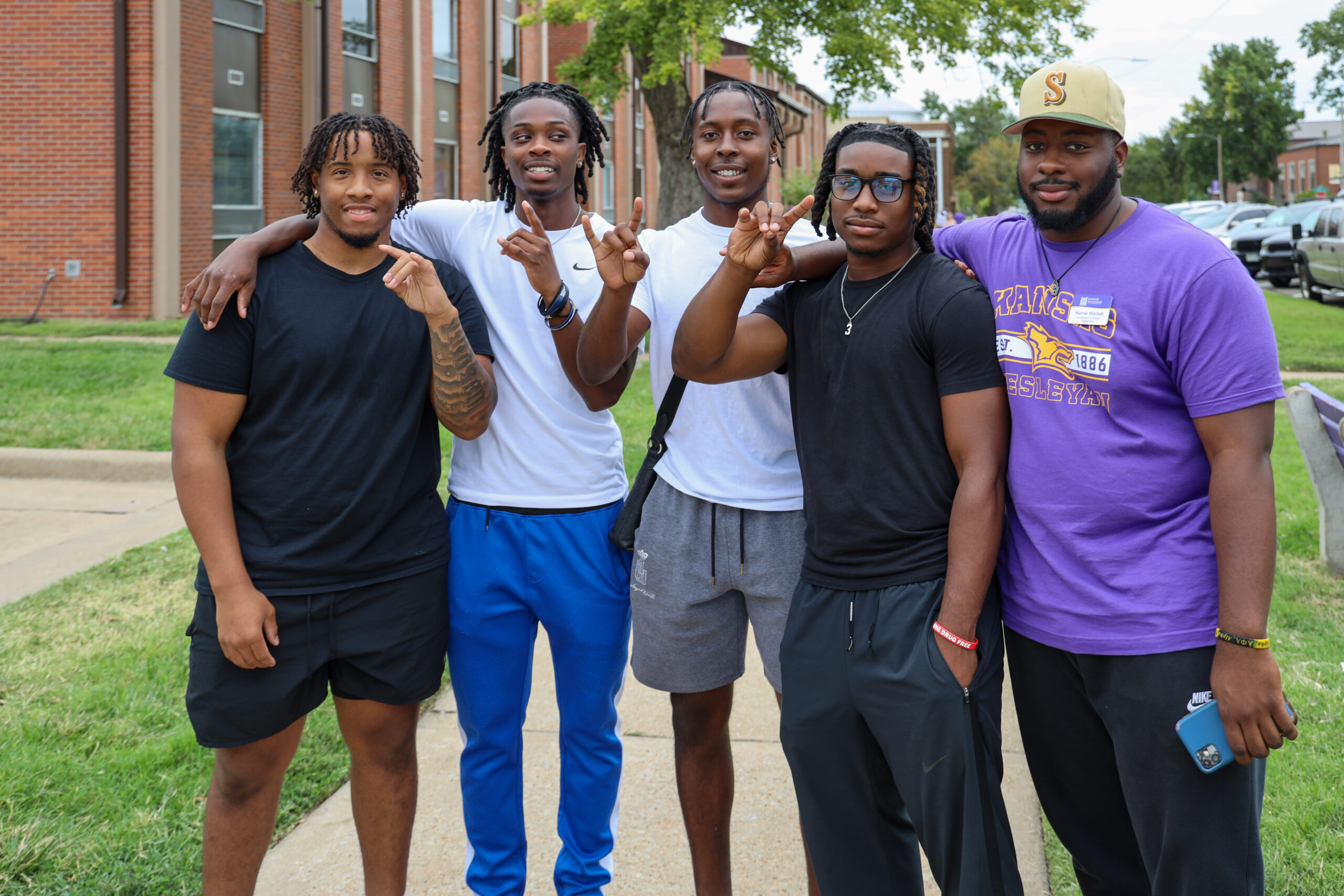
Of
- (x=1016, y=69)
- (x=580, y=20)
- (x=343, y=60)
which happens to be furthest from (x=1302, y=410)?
(x=343, y=60)

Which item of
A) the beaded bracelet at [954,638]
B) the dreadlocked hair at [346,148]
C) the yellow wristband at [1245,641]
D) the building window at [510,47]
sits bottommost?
the beaded bracelet at [954,638]

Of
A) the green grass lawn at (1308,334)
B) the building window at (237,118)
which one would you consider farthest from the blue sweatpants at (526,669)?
the building window at (237,118)

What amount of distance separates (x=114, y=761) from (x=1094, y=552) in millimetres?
3194

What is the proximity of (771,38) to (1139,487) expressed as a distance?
16.4 meters

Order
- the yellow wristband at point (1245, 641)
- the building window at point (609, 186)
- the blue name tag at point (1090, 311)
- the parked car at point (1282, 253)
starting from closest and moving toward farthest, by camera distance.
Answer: the yellow wristband at point (1245, 641), the blue name tag at point (1090, 311), the parked car at point (1282, 253), the building window at point (609, 186)

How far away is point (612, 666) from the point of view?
3.13 m

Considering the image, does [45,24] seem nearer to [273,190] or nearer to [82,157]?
[82,157]

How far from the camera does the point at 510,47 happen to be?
28750 mm

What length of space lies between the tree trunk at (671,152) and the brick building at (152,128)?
1.72m

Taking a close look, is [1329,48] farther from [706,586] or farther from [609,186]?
[706,586]

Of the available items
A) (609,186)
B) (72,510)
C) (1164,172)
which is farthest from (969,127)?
(72,510)

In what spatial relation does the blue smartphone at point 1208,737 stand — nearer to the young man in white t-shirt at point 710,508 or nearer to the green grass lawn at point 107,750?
the young man in white t-shirt at point 710,508

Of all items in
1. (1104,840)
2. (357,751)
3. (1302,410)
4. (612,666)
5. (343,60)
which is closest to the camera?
(1104,840)

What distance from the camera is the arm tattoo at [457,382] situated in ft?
9.00
